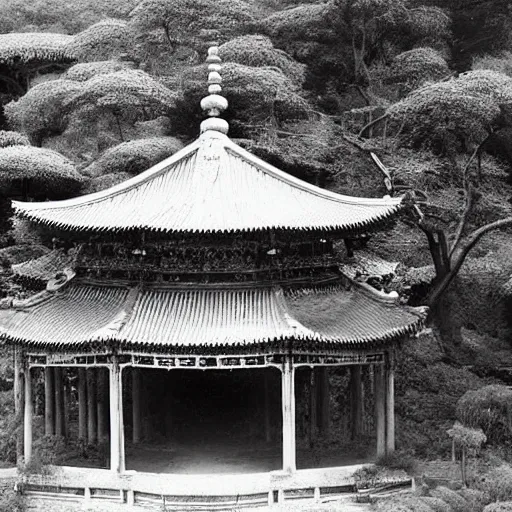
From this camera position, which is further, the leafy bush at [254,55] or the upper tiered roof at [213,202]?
the leafy bush at [254,55]

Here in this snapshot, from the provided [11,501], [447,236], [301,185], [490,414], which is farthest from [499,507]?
[447,236]

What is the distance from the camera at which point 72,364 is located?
1775cm

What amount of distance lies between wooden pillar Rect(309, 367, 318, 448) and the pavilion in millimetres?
904

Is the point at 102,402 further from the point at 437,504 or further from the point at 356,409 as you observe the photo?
the point at 437,504

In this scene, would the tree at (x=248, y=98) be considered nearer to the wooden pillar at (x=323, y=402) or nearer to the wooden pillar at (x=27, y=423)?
the wooden pillar at (x=323, y=402)

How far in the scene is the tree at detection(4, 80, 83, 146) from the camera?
2959cm

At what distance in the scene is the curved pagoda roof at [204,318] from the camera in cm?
1695

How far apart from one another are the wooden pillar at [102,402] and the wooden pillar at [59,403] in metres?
0.82

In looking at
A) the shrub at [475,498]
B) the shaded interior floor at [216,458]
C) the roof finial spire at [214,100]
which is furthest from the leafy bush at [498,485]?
the roof finial spire at [214,100]

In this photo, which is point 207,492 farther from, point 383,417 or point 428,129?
point 428,129

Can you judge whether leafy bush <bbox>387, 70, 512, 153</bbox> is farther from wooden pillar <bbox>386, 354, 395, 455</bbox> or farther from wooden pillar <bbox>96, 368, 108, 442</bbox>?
wooden pillar <bbox>96, 368, 108, 442</bbox>

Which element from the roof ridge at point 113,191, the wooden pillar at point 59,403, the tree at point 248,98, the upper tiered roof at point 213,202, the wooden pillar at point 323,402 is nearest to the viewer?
the upper tiered roof at point 213,202

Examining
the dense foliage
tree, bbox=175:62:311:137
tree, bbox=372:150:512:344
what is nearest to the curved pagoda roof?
the dense foliage

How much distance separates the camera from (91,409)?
20797 mm
